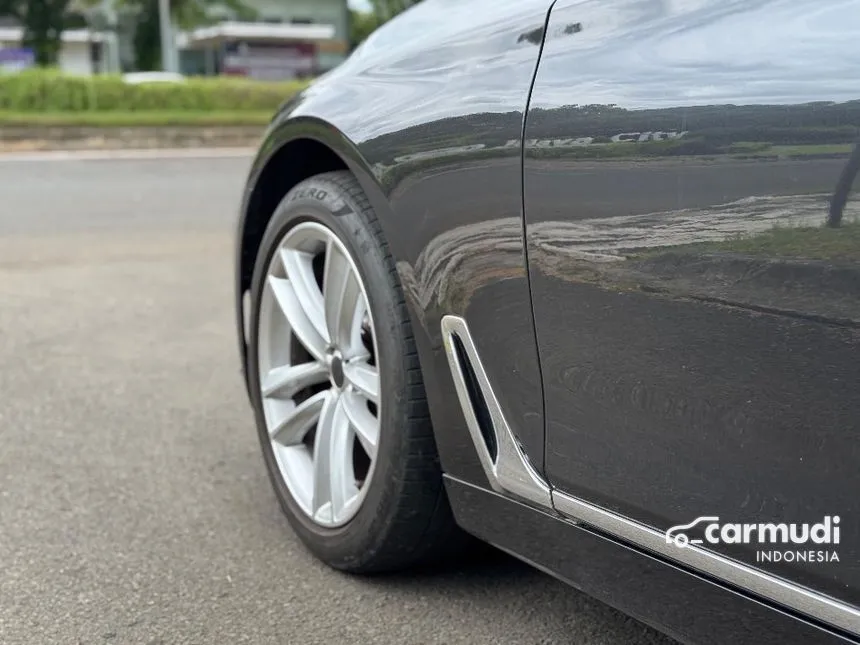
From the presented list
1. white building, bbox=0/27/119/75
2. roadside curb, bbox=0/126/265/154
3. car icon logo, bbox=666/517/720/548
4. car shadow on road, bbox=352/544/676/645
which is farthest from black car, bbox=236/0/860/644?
white building, bbox=0/27/119/75

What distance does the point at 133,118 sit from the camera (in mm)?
20406

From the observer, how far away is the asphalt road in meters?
2.04

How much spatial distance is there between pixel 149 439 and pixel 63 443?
0.87 feet

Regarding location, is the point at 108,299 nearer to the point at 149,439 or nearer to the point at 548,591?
the point at 149,439

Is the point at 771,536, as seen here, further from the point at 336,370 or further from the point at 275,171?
the point at 275,171

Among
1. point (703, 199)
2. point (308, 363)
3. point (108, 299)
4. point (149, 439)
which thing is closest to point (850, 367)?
point (703, 199)

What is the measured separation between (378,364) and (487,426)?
340 mm

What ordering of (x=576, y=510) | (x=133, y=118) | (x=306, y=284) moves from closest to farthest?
1. (x=576, y=510)
2. (x=306, y=284)
3. (x=133, y=118)

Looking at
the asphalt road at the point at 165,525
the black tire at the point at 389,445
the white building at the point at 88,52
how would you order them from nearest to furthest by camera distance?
the black tire at the point at 389,445, the asphalt road at the point at 165,525, the white building at the point at 88,52

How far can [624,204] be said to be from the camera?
4.68 feet

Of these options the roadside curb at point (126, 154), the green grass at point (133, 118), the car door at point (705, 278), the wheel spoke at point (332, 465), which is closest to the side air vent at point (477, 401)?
the car door at point (705, 278)

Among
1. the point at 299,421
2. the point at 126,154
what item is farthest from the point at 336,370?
the point at 126,154

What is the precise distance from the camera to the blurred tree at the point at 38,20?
41281mm

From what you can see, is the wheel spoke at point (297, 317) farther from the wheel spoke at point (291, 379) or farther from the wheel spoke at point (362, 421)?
the wheel spoke at point (362, 421)
